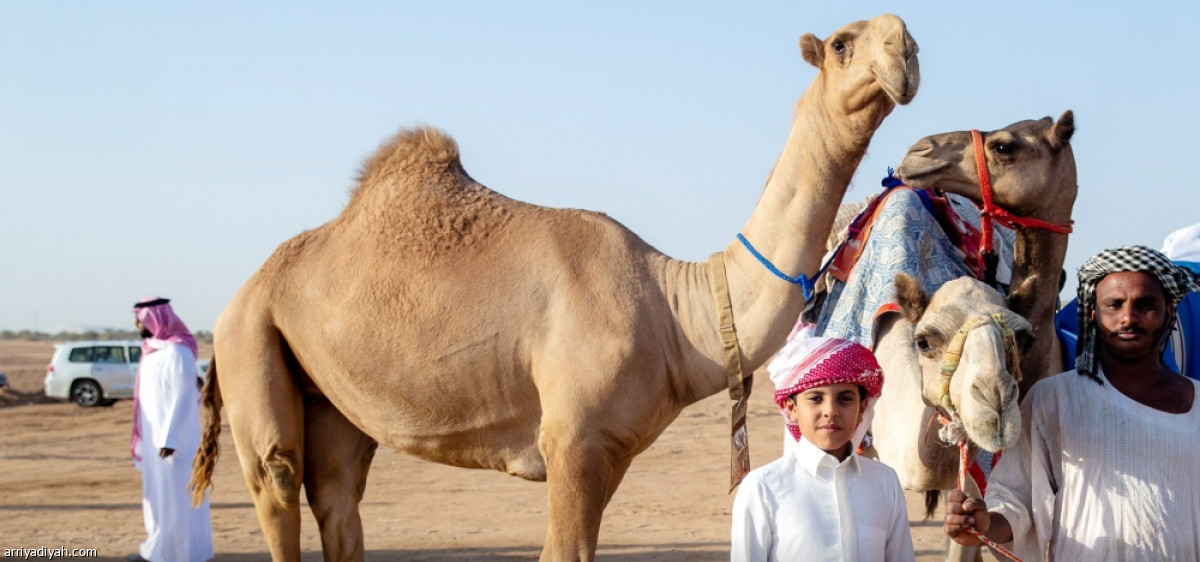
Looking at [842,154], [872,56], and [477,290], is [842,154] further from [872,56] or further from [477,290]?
[477,290]

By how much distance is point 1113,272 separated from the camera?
11.4 ft

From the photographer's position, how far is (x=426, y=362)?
5.13m

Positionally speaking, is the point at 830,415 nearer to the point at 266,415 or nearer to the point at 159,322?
the point at 266,415

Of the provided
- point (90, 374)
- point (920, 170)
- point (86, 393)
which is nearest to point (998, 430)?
point (920, 170)

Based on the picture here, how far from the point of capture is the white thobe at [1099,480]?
3.38m

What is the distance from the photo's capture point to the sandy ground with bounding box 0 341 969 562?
10228 millimetres

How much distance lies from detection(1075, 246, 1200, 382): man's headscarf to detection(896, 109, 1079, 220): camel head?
92 centimetres

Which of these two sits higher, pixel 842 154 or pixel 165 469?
pixel 842 154

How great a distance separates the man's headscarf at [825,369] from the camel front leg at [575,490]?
1.47 m

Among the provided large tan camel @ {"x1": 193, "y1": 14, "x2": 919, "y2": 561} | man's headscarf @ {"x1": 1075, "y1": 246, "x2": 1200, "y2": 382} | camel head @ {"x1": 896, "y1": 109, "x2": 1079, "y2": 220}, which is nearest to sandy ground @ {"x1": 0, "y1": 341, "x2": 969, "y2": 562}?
large tan camel @ {"x1": 193, "y1": 14, "x2": 919, "y2": 561}

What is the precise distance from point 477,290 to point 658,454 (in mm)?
12778

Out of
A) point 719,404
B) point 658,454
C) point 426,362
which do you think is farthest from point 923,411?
point 719,404

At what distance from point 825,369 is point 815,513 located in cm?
37

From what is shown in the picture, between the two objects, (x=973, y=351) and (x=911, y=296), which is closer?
(x=973, y=351)
